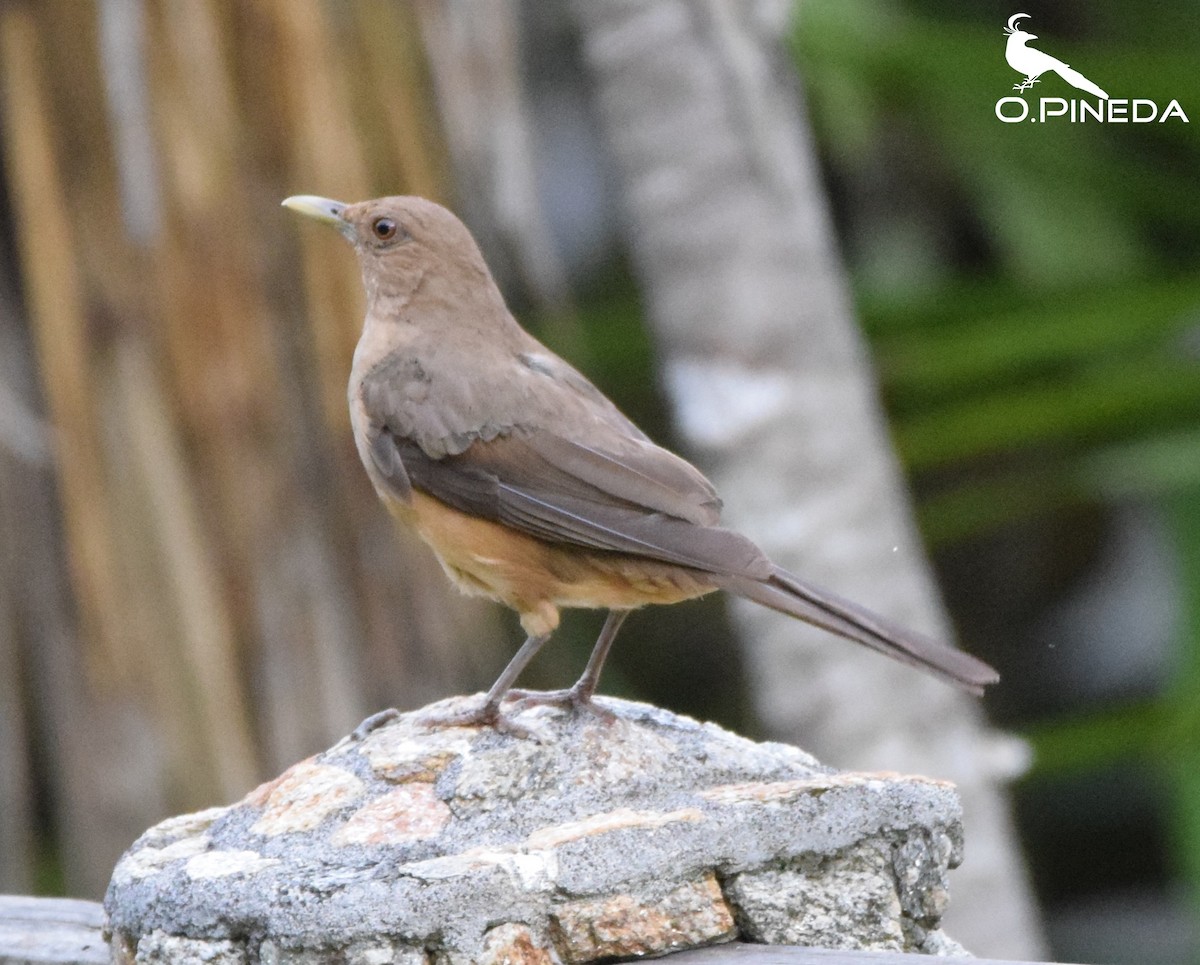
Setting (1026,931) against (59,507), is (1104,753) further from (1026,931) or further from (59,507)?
(59,507)

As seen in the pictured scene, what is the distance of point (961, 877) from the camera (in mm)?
4809

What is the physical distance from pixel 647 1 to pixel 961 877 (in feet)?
7.90

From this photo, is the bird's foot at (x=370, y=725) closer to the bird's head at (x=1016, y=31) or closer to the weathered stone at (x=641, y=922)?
the weathered stone at (x=641, y=922)

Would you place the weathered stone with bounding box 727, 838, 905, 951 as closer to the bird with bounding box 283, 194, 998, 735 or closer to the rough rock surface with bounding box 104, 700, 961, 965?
the rough rock surface with bounding box 104, 700, 961, 965

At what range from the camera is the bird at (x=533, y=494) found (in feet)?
10.7

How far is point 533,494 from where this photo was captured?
11.7 ft

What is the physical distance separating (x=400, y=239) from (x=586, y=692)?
149cm

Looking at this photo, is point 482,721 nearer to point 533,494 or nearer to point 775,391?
point 533,494

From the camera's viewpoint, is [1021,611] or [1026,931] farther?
[1021,611]

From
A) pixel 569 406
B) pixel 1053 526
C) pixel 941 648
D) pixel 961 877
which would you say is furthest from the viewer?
pixel 1053 526

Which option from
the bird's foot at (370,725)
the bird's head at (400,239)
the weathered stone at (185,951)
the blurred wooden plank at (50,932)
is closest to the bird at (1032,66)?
the bird's head at (400,239)

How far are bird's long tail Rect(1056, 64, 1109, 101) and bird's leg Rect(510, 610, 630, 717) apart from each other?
3.55 meters

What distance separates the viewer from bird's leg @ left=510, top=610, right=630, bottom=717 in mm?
3163

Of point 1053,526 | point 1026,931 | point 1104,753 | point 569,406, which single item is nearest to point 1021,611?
point 1053,526
